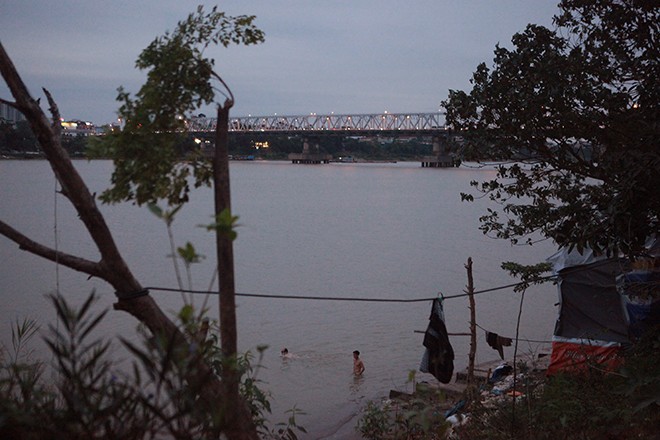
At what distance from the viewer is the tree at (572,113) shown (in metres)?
5.75

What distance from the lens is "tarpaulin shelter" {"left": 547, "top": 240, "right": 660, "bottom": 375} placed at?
7195mm

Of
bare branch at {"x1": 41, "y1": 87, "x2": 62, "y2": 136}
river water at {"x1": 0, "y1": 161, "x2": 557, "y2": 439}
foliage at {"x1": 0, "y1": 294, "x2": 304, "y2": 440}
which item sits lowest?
river water at {"x1": 0, "y1": 161, "x2": 557, "y2": 439}

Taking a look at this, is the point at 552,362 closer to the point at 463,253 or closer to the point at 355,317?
the point at 355,317

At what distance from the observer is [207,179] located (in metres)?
3.15

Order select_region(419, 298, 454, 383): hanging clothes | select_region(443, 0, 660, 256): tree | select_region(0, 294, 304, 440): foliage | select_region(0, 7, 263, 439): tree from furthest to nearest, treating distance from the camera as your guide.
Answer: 1. select_region(419, 298, 454, 383): hanging clothes
2. select_region(443, 0, 660, 256): tree
3. select_region(0, 7, 263, 439): tree
4. select_region(0, 294, 304, 440): foliage

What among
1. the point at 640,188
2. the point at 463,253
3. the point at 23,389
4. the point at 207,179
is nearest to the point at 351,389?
the point at 640,188

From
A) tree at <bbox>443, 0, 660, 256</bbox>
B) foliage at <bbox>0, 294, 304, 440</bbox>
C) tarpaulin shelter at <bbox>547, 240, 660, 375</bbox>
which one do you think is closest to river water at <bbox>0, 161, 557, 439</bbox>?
foliage at <bbox>0, 294, 304, 440</bbox>

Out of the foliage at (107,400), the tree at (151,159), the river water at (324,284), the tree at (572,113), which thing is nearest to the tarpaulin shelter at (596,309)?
the tree at (572,113)

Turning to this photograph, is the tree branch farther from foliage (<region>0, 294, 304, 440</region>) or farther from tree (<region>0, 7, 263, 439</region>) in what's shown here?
foliage (<region>0, 294, 304, 440</region>)

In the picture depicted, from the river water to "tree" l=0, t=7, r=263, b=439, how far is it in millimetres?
524

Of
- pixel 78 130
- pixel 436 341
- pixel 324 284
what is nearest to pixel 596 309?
pixel 436 341

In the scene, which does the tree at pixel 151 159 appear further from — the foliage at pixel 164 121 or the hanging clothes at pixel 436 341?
the hanging clothes at pixel 436 341

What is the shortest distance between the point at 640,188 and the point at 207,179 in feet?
9.91

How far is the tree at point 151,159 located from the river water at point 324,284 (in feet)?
1.72
